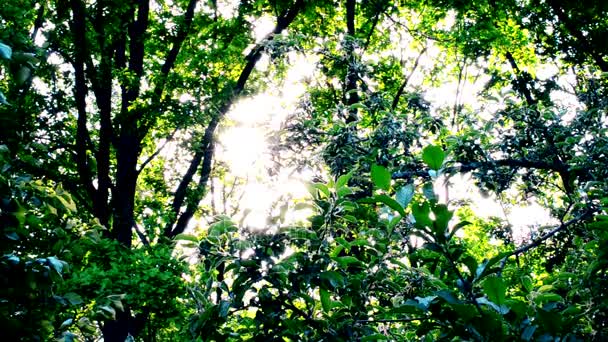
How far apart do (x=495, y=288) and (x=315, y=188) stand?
99 cm

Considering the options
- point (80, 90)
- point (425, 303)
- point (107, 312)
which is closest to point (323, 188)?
point (425, 303)

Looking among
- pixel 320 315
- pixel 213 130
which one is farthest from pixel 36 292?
pixel 213 130

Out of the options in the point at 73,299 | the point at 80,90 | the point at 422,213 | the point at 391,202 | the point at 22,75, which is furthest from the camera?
the point at 80,90

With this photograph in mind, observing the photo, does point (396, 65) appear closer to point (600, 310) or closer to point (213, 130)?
point (213, 130)

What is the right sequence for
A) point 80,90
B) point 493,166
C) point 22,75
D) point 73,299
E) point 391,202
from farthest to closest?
point 80,90 → point 493,166 → point 73,299 → point 22,75 → point 391,202

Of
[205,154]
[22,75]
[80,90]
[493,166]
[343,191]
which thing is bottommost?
[343,191]

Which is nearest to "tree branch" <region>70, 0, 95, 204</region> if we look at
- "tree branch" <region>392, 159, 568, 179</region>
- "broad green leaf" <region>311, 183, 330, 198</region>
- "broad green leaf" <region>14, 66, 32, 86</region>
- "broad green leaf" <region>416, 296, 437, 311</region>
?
"tree branch" <region>392, 159, 568, 179</region>

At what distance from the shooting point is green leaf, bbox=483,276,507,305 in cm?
155

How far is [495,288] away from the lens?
1.56 m

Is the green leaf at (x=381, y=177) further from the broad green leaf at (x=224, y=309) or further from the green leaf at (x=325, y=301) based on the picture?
the broad green leaf at (x=224, y=309)

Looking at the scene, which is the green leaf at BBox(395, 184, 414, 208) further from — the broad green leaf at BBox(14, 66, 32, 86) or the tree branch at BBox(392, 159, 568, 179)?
the tree branch at BBox(392, 159, 568, 179)

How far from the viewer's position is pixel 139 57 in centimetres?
1188

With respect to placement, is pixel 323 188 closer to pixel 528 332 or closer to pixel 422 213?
pixel 422 213

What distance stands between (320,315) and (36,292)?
1332mm
